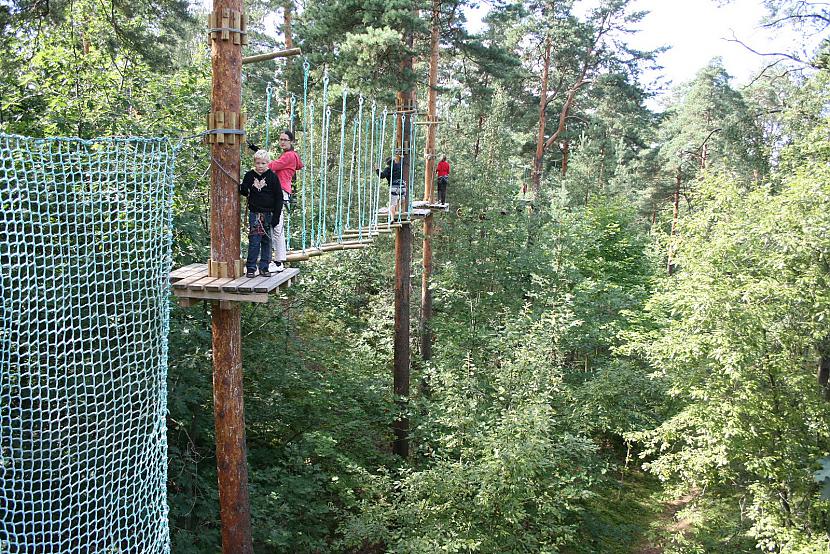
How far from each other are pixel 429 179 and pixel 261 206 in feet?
20.1

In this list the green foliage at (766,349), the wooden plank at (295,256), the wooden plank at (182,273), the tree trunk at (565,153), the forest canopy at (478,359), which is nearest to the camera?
the wooden plank at (182,273)

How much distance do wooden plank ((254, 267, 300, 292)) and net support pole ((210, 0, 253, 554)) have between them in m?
0.22

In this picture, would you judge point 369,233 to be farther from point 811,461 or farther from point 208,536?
point 811,461

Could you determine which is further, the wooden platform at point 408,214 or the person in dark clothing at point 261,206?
the wooden platform at point 408,214

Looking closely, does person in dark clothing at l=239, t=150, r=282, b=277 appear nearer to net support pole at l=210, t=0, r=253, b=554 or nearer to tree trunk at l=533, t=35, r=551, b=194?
net support pole at l=210, t=0, r=253, b=554

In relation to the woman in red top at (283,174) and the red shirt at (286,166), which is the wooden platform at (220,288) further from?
the red shirt at (286,166)

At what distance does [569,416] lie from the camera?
8078mm

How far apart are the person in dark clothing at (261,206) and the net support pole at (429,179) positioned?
5.63 metres

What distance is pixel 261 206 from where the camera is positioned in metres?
3.84

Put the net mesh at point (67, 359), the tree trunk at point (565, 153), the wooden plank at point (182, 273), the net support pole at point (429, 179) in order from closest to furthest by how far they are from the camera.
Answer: the net mesh at point (67, 359)
the wooden plank at point (182, 273)
the net support pole at point (429, 179)
the tree trunk at point (565, 153)

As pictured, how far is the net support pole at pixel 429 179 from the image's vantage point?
9578 millimetres

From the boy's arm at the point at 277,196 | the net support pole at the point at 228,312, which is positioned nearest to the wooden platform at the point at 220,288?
the net support pole at the point at 228,312

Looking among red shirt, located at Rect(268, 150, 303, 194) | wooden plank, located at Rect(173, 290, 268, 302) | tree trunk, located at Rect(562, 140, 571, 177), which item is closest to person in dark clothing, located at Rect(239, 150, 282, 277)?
red shirt, located at Rect(268, 150, 303, 194)

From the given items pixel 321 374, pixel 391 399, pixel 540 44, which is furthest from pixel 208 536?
pixel 540 44
